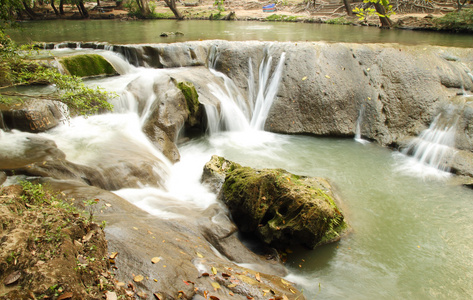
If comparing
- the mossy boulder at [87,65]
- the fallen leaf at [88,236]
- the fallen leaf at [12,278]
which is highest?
the mossy boulder at [87,65]

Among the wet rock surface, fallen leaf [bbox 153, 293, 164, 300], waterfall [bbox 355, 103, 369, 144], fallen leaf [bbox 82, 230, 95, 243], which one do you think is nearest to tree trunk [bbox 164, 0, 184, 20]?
waterfall [bbox 355, 103, 369, 144]

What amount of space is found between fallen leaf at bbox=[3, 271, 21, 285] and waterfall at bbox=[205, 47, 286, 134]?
7.48 m

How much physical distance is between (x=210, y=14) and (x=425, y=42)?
65.2ft

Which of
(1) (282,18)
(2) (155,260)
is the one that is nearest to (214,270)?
(2) (155,260)

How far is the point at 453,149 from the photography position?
810 centimetres

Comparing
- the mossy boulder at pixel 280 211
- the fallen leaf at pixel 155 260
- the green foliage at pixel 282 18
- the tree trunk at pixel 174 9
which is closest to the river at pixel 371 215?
the mossy boulder at pixel 280 211

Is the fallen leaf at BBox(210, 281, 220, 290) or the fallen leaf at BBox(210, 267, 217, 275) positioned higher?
the fallen leaf at BBox(210, 281, 220, 290)

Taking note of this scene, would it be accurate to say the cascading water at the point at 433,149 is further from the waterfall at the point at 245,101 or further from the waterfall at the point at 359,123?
the waterfall at the point at 245,101

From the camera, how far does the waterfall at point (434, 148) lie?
7.98 meters

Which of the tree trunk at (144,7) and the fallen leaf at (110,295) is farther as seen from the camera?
the tree trunk at (144,7)

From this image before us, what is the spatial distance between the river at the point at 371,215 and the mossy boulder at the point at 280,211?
0.35 meters

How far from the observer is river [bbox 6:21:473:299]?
4.66m

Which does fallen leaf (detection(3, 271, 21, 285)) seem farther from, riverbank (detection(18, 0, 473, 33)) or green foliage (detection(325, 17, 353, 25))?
green foliage (detection(325, 17, 353, 25))

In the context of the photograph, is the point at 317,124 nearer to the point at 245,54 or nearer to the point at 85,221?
the point at 245,54
